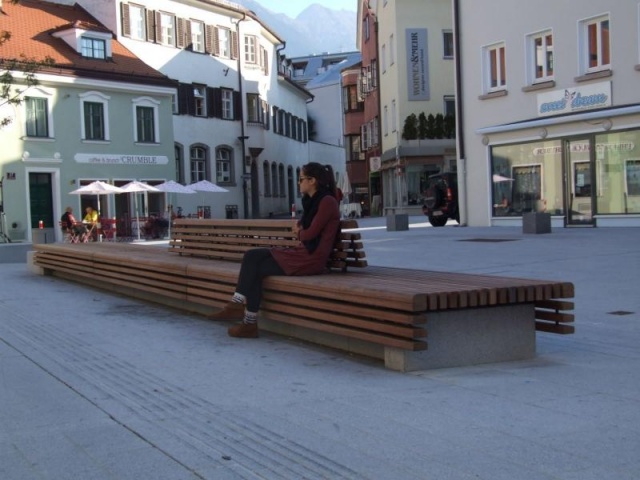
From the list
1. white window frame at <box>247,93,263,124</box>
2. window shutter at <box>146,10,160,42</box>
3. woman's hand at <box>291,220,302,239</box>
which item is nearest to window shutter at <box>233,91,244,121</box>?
white window frame at <box>247,93,263,124</box>

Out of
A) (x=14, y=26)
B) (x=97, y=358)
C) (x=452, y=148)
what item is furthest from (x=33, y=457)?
(x=452, y=148)

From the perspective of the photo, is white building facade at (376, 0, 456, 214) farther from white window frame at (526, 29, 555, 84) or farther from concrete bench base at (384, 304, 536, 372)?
concrete bench base at (384, 304, 536, 372)

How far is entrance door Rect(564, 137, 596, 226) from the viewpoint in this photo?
22906 mm

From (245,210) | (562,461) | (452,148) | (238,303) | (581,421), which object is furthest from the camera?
(245,210)

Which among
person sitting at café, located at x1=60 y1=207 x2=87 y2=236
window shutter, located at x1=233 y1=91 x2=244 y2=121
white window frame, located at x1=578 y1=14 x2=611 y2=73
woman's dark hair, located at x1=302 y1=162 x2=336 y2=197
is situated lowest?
person sitting at café, located at x1=60 y1=207 x2=87 y2=236

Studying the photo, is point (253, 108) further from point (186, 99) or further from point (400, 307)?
point (400, 307)

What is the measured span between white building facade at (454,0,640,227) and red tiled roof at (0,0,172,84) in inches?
679

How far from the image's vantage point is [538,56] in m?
24.6

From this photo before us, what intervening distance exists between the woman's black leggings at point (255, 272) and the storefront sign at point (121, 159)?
30592 millimetres

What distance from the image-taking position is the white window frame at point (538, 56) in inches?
953

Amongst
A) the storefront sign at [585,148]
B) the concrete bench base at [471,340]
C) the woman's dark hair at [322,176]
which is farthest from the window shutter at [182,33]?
the concrete bench base at [471,340]

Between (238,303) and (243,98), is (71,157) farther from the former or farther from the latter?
(238,303)

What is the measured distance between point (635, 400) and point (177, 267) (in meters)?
5.40

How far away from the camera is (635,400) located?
516 cm
